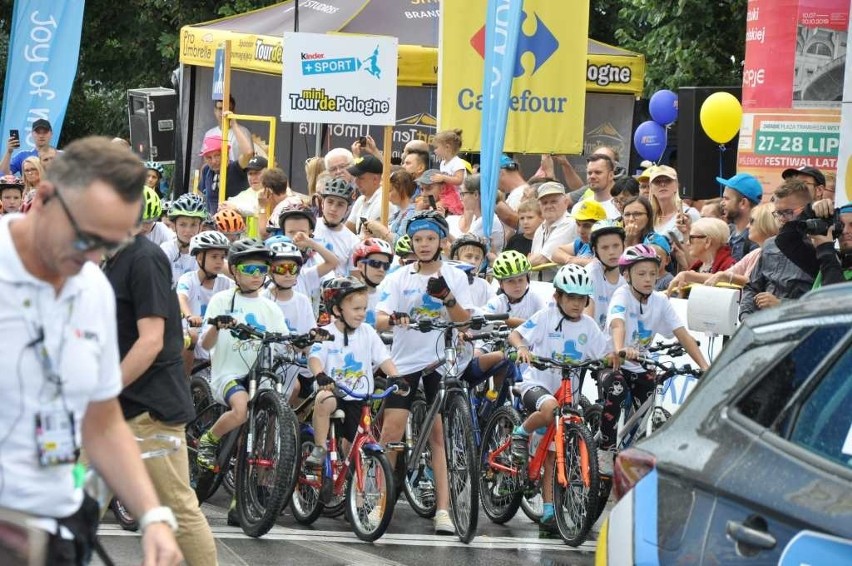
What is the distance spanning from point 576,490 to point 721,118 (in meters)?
9.14

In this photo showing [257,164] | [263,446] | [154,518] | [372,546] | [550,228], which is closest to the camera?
[154,518]

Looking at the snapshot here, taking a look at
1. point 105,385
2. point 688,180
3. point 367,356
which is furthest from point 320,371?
point 688,180

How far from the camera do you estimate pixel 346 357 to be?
9.89 metres

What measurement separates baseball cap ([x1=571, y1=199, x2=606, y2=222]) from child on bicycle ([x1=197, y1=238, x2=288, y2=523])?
3476 mm

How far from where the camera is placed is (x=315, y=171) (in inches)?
664

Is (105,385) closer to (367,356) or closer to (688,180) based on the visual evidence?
(367,356)

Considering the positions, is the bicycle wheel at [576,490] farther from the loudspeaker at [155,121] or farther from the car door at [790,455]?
the loudspeaker at [155,121]

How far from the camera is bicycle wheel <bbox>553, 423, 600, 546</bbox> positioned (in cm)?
933

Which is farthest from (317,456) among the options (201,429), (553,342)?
(553,342)

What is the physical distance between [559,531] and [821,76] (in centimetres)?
589

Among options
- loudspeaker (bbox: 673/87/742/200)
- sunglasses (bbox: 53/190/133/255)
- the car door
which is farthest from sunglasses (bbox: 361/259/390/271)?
loudspeaker (bbox: 673/87/742/200)

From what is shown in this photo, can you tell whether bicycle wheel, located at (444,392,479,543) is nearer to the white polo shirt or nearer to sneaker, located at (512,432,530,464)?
sneaker, located at (512,432,530,464)

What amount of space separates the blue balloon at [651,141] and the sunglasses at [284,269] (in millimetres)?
12456

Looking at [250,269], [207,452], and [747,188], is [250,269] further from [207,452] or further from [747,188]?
[747,188]
